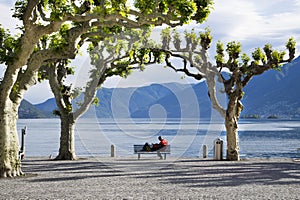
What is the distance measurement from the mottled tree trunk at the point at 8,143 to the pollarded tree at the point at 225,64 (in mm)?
12116

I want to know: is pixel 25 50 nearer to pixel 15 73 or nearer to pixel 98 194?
pixel 15 73

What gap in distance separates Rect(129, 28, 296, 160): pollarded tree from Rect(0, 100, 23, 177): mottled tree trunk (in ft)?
39.8

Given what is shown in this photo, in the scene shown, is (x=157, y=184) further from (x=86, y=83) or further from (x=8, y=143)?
(x=86, y=83)

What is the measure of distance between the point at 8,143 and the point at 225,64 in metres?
14.6

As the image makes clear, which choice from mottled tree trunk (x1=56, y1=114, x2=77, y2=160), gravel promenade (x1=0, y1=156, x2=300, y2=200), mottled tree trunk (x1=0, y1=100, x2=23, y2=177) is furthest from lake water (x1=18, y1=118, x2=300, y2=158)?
mottled tree trunk (x1=0, y1=100, x2=23, y2=177)

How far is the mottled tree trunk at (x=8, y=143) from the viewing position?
1666 centimetres

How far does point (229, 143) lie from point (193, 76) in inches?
175

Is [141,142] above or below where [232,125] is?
below

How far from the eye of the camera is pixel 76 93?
27.1m

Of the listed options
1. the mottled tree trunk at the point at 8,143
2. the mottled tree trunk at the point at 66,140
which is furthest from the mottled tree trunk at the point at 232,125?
the mottled tree trunk at the point at 8,143

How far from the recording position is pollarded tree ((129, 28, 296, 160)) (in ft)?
87.4

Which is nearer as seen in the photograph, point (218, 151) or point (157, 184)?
point (157, 184)

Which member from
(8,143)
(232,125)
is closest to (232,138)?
(232,125)

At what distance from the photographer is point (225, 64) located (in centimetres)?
2734
